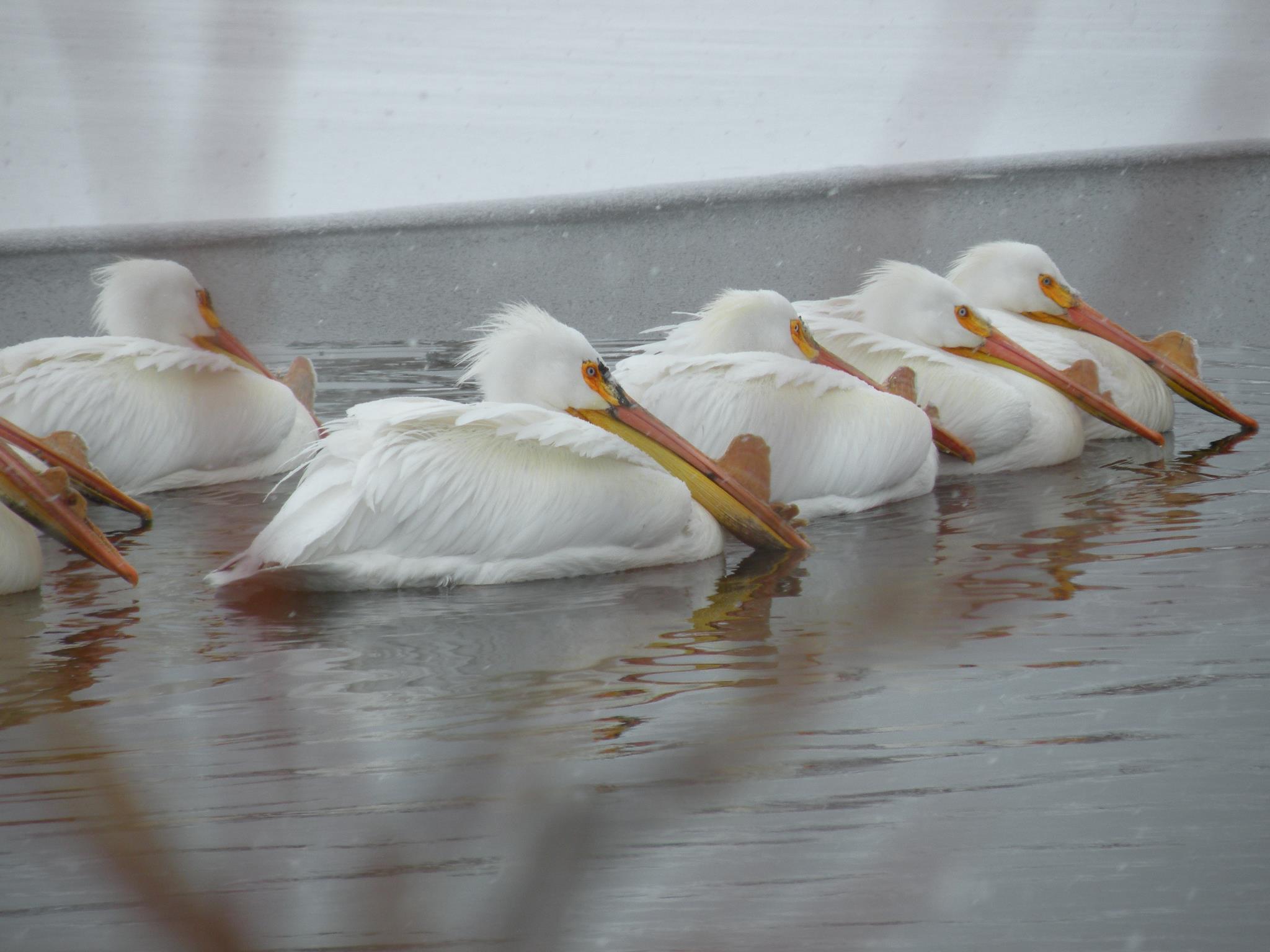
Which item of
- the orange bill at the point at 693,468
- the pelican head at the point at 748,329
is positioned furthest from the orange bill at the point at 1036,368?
the orange bill at the point at 693,468

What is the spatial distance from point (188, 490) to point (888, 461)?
172cm

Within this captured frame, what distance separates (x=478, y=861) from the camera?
1.27ft

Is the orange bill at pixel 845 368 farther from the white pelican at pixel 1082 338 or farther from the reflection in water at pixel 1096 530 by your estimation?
the white pelican at pixel 1082 338

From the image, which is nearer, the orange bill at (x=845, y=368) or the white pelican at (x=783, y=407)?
the white pelican at (x=783, y=407)

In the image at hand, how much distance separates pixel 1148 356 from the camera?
4363 mm

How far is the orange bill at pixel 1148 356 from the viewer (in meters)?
4.23

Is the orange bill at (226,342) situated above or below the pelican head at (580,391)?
above

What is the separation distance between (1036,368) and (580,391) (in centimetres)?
165

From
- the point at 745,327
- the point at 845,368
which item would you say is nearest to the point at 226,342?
the point at 745,327

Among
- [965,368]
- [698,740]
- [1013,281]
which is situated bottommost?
[965,368]

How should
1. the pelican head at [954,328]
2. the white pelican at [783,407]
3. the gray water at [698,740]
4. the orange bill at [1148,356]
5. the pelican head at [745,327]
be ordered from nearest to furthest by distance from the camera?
the gray water at [698,740]
the white pelican at [783,407]
the pelican head at [745,327]
the pelican head at [954,328]
the orange bill at [1148,356]

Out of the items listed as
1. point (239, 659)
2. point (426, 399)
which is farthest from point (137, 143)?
point (426, 399)

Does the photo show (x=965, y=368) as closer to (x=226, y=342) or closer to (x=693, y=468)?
(x=693, y=468)

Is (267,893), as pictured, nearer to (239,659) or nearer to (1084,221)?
(1084,221)
